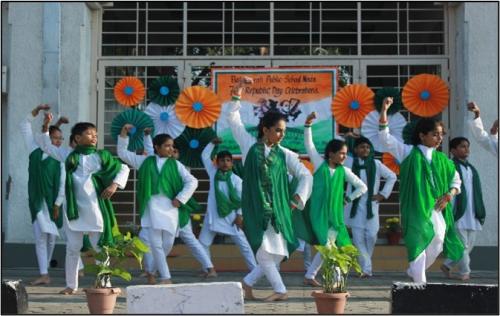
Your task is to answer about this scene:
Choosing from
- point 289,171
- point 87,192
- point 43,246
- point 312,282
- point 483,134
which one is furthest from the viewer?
point 43,246

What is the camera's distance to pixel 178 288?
20.1ft

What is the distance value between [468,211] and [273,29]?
430 cm

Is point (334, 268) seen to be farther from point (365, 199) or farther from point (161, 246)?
point (365, 199)

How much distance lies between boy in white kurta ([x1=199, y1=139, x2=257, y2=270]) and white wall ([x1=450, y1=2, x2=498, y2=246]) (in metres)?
3.44

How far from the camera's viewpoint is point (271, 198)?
8812 mm

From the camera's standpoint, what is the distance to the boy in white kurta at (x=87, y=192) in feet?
31.1

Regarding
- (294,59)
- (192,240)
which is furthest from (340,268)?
(294,59)

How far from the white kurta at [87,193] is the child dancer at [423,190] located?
9.58 ft

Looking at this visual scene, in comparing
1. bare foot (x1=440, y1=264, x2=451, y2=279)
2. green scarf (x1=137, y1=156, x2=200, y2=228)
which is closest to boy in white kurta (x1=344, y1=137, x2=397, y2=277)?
bare foot (x1=440, y1=264, x2=451, y2=279)

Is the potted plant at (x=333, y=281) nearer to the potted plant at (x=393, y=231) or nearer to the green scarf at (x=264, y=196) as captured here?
the green scarf at (x=264, y=196)

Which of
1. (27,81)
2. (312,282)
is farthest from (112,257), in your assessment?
(27,81)

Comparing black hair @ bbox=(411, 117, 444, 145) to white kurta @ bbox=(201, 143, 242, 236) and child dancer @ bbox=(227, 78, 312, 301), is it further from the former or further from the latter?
white kurta @ bbox=(201, 143, 242, 236)

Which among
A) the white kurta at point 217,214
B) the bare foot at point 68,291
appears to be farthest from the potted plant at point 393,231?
the bare foot at point 68,291

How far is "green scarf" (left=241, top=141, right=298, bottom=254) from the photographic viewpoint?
8.73 m
